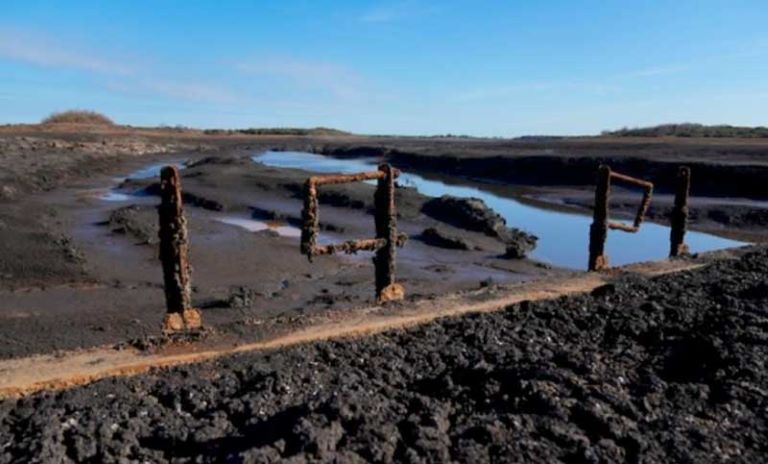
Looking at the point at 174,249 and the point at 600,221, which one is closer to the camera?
the point at 174,249

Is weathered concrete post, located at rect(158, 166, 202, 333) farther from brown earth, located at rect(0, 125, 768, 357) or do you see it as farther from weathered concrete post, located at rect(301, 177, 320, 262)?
weathered concrete post, located at rect(301, 177, 320, 262)

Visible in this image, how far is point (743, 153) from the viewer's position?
34656 mm

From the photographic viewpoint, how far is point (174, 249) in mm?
5262

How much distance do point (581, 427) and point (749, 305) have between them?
8.62 feet

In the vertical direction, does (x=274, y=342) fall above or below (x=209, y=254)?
above

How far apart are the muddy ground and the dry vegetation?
91.8 metres

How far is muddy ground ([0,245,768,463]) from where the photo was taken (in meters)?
2.88

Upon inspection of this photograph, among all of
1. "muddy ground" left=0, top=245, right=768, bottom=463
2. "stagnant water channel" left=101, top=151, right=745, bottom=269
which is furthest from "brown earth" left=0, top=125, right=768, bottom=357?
"muddy ground" left=0, top=245, right=768, bottom=463

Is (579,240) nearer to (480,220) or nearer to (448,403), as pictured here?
(480,220)

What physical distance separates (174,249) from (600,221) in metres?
4.79

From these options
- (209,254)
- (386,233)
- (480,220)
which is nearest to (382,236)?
(386,233)

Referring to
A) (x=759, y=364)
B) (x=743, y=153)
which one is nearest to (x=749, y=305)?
(x=759, y=364)

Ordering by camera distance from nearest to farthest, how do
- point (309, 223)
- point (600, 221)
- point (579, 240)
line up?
point (309, 223)
point (600, 221)
point (579, 240)

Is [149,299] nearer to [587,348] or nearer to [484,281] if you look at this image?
[484,281]
